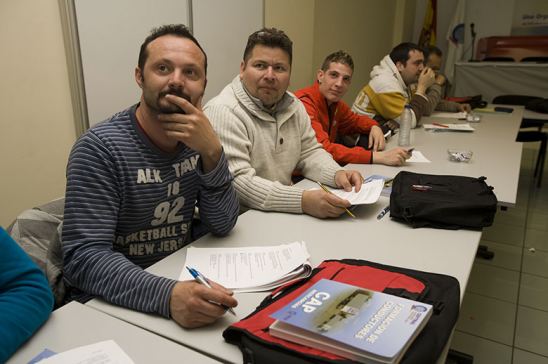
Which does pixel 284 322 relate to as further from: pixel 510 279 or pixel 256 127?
pixel 510 279

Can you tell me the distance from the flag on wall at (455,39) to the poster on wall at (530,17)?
0.87 meters

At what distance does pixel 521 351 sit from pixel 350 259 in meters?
1.37

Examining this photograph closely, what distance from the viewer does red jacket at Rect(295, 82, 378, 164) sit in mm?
2414

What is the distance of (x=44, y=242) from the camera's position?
125 centimetres

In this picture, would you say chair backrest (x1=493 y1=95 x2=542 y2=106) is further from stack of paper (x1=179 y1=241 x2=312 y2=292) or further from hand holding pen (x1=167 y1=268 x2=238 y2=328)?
hand holding pen (x1=167 y1=268 x2=238 y2=328)

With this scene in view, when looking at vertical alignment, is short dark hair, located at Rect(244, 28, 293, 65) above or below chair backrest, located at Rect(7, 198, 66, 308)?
above

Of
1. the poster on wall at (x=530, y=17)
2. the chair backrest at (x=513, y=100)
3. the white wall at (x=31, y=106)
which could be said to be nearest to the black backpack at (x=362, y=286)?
the white wall at (x=31, y=106)

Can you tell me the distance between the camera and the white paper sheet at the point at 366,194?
1647 millimetres

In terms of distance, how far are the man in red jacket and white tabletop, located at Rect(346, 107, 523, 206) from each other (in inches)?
2.7

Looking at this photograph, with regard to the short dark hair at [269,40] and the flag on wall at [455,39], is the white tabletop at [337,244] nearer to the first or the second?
the short dark hair at [269,40]

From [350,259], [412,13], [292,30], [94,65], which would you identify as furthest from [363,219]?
[412,13]

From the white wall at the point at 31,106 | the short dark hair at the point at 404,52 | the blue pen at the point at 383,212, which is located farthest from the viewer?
the short dark hair at the point at 404,52

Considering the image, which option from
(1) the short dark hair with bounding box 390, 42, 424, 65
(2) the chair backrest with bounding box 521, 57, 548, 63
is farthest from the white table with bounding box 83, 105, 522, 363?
(2) the chair backrest with bounding box 521, 57, 548, 63

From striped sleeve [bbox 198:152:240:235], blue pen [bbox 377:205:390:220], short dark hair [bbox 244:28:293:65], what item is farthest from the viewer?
short dark hair [bbox 244:28:293:65]
